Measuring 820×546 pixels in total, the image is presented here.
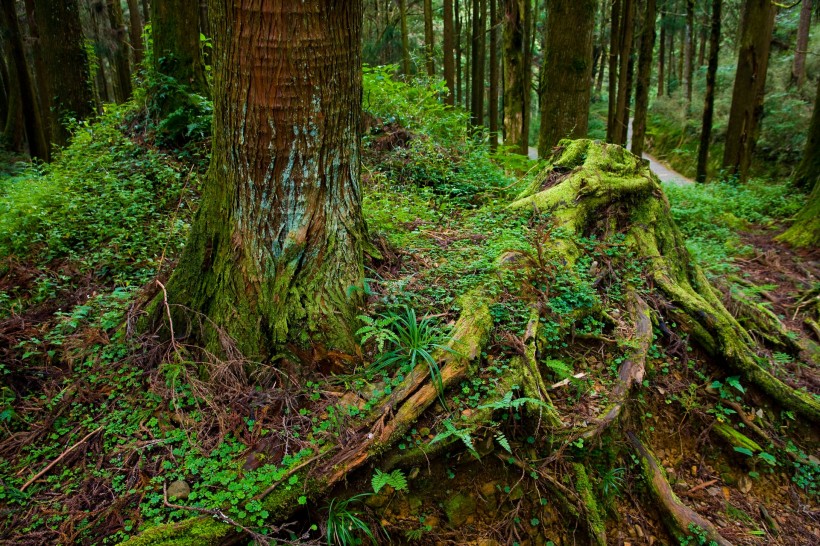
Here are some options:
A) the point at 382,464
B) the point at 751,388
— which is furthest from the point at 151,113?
the point at 751,388

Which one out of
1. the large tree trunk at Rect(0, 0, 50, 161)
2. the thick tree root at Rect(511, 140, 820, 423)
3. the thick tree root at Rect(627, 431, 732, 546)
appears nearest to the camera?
the thick tree root at Rect(627, 431, 732, 546)

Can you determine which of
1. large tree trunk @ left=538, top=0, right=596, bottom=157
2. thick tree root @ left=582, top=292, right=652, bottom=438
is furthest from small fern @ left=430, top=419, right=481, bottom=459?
large tree trunk @ left=538, top=0, right=596, bottom=157

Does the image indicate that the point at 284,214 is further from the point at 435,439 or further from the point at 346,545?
the point at 346,545

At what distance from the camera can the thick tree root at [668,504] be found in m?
3.02

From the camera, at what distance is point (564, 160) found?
5.68 m

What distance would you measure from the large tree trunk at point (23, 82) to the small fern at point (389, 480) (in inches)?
481

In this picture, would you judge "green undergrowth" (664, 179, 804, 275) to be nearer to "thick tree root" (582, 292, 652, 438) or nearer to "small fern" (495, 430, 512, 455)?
"thick tree root" (582, 292, 652, 438)

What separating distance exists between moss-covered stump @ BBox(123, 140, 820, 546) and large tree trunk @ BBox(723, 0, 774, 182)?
9181 mm

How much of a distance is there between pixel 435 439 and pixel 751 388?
2885mm

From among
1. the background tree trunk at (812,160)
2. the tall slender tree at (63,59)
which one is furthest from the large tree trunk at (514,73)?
the tall slender tree at (63,59)

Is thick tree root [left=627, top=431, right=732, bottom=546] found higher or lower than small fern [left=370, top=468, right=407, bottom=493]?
lower

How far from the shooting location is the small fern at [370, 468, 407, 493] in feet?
8.38

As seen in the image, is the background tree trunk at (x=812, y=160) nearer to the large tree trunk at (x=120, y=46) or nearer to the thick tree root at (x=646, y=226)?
the thick tree root at (x=646, y=226)

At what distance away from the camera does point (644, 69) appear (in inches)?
516
